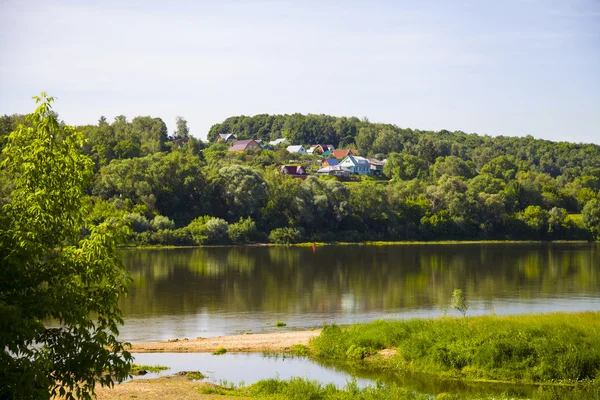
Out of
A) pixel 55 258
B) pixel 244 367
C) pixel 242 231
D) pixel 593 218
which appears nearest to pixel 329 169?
pixel 593 218

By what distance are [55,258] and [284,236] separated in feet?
301

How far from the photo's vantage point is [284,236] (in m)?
108

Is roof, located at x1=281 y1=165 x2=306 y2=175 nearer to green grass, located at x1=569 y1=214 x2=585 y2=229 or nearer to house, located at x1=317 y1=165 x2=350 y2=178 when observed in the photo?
house, located at x1=317 y1=165 x2=350 y2=178

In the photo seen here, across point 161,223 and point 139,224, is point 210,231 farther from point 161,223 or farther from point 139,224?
point 139,224

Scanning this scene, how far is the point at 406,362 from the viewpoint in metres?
29.3

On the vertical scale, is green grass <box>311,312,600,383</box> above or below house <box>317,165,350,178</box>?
below

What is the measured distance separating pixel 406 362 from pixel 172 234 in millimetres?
75391

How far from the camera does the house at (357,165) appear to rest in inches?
7101

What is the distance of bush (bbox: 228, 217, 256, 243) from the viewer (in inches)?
4154

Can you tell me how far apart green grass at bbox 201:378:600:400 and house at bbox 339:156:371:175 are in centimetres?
15550

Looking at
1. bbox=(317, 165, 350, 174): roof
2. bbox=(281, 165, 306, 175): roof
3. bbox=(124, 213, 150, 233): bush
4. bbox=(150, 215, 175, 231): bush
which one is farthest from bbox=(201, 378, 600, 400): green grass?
bbox=(317, 165, 350, 174): roof

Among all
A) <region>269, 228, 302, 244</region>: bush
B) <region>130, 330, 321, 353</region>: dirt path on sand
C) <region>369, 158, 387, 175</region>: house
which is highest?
<region>369, 158, 387, 175</region>: house

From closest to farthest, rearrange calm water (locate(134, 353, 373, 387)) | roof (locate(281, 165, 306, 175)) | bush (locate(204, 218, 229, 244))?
calm water (locate(134, 353, 373, 387)) → bush (locate(204, 218, 229, 244)) → roof (locate(281, 165, 306, 175))

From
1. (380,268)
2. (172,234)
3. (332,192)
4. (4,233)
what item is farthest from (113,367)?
(332,192)
